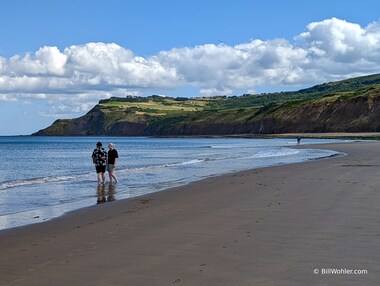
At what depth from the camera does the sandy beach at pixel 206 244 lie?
6.86 m

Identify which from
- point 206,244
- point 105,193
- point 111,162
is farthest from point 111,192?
point 206,244

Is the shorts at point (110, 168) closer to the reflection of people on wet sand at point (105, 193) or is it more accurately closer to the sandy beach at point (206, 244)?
the reflection of people on wet sand at point (105, 193)

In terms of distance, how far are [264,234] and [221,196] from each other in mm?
6846

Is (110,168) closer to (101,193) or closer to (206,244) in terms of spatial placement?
(101,193)

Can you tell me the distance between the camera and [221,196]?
1630cm

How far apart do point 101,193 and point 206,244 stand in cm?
1122

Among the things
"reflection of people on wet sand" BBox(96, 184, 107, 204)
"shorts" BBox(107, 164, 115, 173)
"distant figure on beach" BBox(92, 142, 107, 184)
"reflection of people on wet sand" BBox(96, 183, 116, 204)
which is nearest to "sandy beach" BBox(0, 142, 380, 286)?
"reflection of people on wet sand" BBox(96, 184, 107, 204)

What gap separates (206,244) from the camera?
879 cm

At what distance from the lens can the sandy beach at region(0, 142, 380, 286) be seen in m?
6.86

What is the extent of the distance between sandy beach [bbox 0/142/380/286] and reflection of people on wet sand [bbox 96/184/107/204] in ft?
6.06

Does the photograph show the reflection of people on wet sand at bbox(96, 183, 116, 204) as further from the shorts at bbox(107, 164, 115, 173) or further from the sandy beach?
the sandy beach

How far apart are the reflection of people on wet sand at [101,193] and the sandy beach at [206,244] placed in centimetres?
185

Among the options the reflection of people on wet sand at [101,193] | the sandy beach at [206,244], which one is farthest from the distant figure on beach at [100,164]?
the sandy beach at [206,244]

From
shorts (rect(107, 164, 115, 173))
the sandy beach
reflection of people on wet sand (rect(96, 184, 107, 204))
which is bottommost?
reflection of people on wet sand (rect(96, 184, 107, 204))
